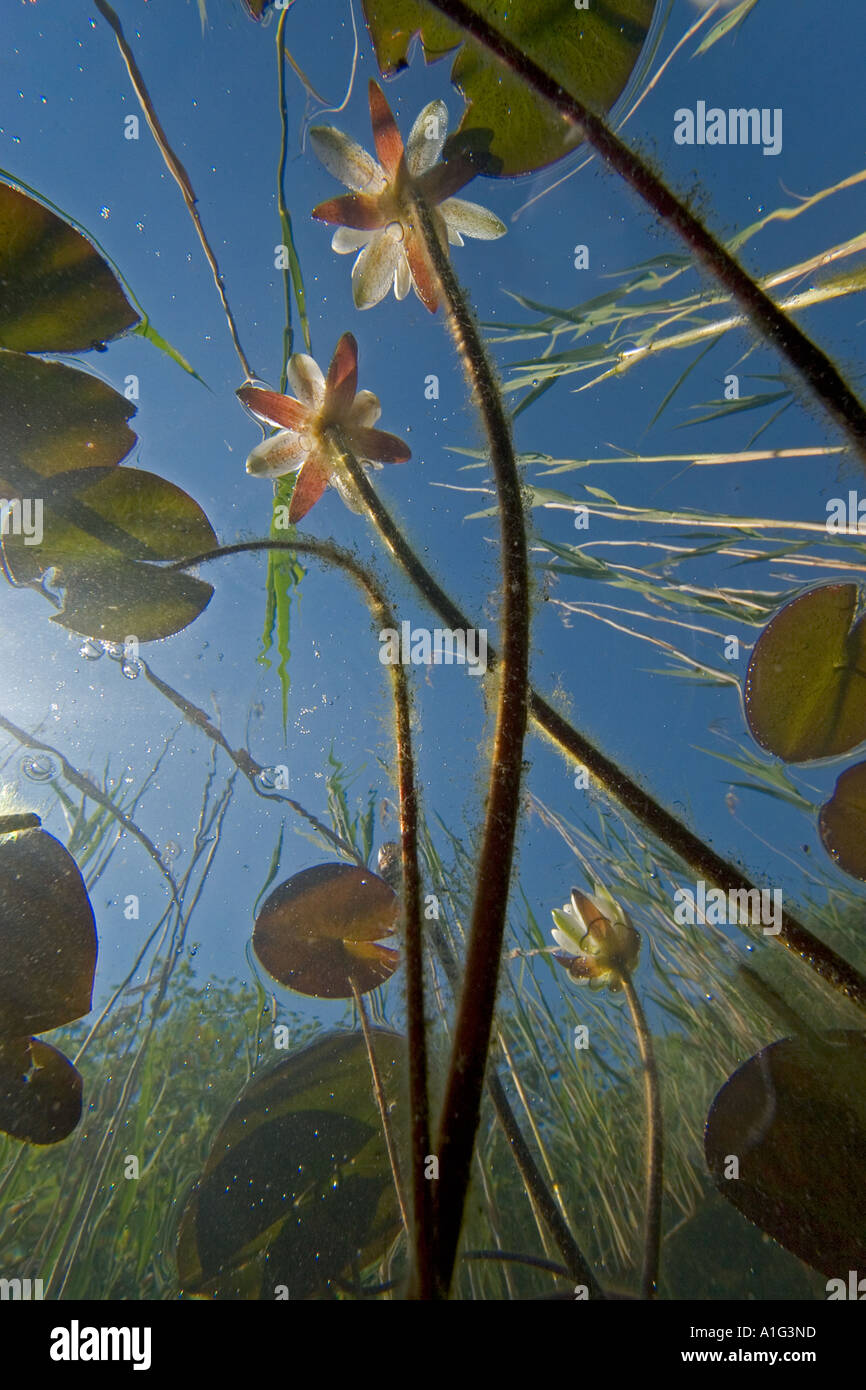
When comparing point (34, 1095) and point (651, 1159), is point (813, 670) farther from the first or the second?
point (34, 1095)

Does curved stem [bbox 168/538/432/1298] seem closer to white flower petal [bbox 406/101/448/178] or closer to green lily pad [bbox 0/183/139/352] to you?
green lily pad [bbox 0/183/139/352]

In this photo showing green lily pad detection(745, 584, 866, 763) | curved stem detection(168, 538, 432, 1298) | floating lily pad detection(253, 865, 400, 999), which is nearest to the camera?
curved stem detection(168, 538, 432, 1298)

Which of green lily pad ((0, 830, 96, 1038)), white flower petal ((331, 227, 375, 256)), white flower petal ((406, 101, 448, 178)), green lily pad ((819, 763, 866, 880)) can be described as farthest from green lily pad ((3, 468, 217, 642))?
green lily pad ((819, 763, 866, 880))

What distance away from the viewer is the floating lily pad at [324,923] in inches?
41.5

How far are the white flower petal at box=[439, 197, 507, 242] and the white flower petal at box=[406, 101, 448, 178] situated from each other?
58 mm

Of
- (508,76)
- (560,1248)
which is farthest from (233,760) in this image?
(508,76)

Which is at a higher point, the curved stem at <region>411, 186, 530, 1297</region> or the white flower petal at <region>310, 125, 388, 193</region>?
the white flower petal at <region>310, 125, 388, 193</region>

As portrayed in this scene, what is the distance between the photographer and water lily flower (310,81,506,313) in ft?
2.75

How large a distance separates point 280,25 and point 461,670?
1.43 meters

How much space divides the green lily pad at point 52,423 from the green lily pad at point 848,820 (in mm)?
1386

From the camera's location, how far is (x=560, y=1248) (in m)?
1.04

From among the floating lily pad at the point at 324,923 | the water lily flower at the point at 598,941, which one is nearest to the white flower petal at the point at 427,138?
the floating lily pad at the point at 324,923

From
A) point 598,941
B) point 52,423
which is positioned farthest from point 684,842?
point 52,423

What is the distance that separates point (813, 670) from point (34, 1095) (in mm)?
1400
